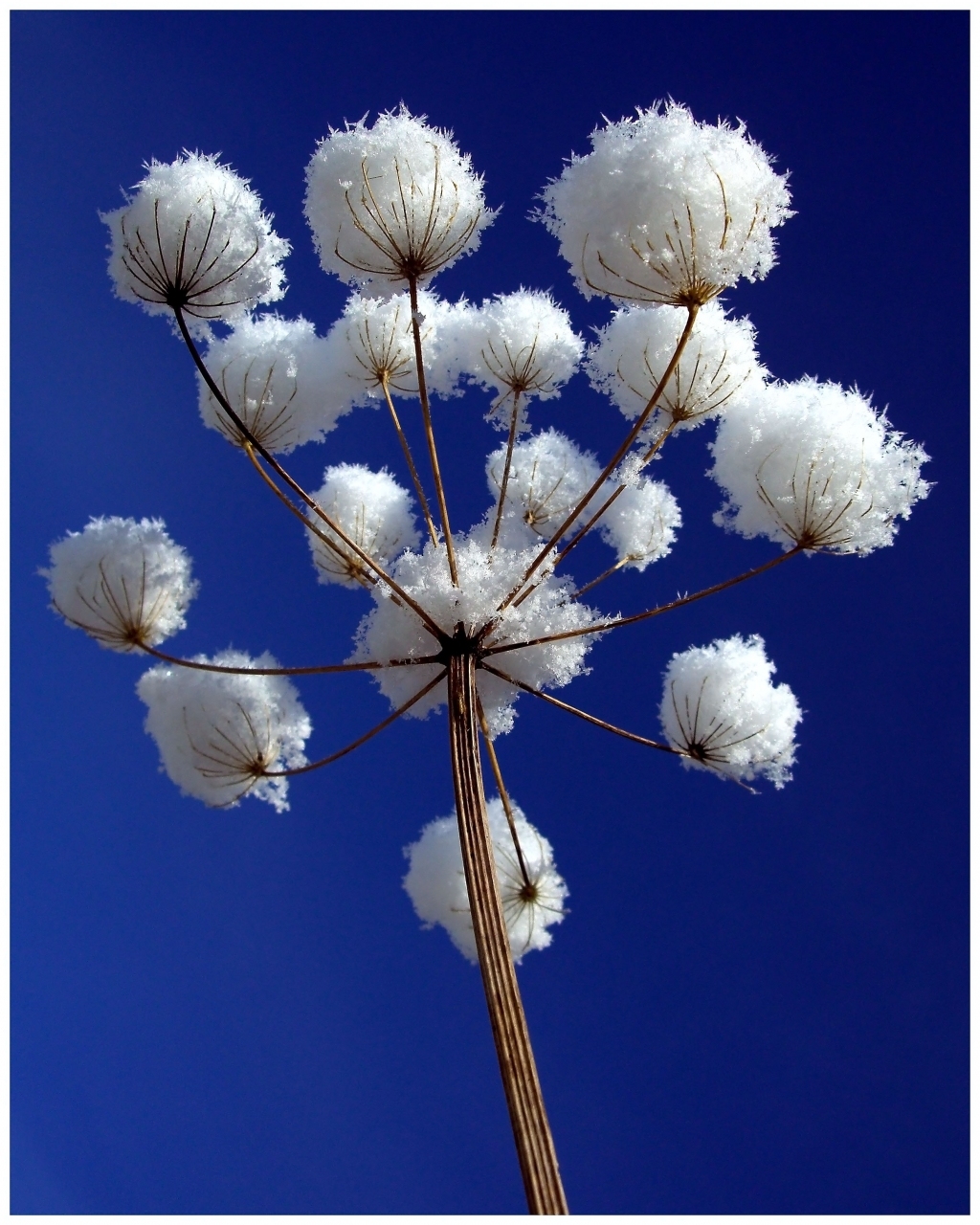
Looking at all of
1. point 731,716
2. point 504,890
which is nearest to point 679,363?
point 731,716

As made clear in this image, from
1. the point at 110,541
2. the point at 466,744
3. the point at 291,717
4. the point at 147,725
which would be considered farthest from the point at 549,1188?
the point at 110,541

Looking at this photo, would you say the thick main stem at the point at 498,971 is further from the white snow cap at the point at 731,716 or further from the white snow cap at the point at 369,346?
the white snow cap at the point at 369,346

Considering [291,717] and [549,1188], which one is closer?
[549,1188]

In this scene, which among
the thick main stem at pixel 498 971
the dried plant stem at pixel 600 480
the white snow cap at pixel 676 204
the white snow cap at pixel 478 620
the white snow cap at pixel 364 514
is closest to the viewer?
the thick main stem at pixel 498 971

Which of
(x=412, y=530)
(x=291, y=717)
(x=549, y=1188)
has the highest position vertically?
(x=412, y=530)

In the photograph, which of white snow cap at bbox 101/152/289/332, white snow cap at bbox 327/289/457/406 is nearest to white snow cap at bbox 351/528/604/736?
white snow cap at bbox 327/289/457/406

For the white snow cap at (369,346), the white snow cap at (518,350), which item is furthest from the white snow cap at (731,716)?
the white snow cap at (369,346)

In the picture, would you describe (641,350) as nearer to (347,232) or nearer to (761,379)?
(761,379)
